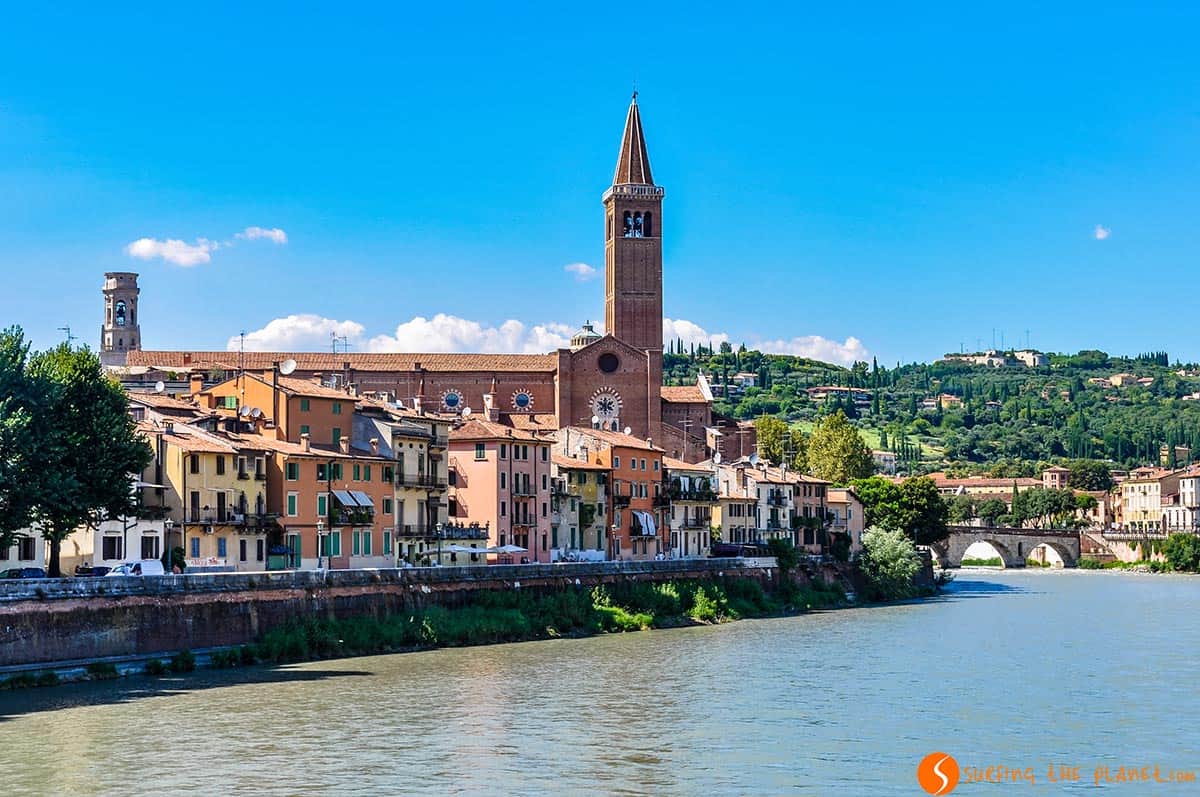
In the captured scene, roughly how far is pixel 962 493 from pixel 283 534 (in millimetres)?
151896

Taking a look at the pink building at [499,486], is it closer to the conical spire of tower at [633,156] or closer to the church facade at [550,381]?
the church facade at [550,381]

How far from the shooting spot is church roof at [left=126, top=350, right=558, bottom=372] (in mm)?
106938

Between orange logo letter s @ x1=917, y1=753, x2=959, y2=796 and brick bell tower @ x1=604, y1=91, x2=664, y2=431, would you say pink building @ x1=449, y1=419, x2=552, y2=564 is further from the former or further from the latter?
brick bell tower @ x1=604, y1=91, x2=664, y2=431

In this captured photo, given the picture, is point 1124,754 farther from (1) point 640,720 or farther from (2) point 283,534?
(2) point 283,534

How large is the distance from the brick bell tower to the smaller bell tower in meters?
41.8

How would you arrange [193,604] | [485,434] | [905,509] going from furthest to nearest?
1. [905,509]
2. [485,434]
3. [193,604]

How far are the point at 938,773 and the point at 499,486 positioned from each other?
3816 cm

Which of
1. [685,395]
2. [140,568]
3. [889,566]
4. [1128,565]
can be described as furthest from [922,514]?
[140,568]

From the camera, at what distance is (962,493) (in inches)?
7672

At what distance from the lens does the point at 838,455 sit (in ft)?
371

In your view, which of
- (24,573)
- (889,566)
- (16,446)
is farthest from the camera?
(889,566)

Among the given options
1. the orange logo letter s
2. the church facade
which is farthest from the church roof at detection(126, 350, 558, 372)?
the orange logo letter s

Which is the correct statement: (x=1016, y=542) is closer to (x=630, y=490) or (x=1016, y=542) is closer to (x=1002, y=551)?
(x=1002, y=551)

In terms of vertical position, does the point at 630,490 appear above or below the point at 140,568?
above
